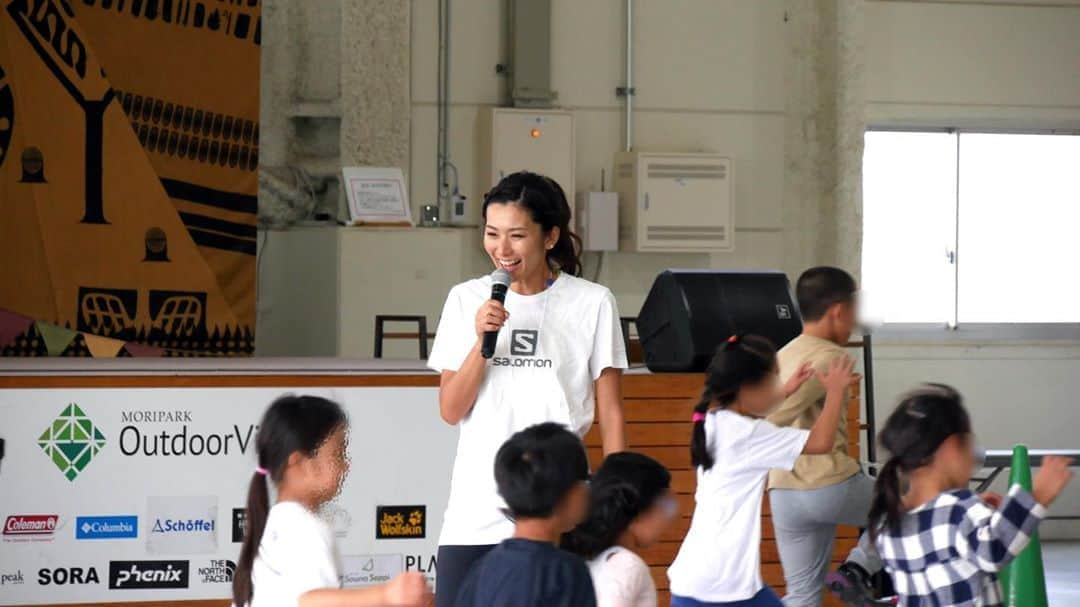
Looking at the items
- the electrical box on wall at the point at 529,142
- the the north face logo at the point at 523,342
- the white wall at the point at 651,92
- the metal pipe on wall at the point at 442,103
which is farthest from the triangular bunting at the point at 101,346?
the the north face logo at the point at 523,342

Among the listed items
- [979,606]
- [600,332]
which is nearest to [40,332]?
[600,332]

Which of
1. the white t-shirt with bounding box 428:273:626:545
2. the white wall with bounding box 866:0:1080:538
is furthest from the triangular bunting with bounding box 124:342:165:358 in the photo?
the white t-shirt with bounding box 428:273:626:545

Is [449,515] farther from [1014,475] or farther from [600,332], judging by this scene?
[1014,475]

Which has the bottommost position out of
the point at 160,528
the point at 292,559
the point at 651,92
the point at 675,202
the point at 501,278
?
the point at 160,528

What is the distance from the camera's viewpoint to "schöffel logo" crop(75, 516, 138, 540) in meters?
5.14

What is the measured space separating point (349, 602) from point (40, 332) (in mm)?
6035

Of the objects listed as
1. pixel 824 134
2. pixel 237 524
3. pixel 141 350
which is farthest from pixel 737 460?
pixel 824 134

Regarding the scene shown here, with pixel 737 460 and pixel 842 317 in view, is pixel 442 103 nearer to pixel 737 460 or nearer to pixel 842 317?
pixel 842 317

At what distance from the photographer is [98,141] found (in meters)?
8.36

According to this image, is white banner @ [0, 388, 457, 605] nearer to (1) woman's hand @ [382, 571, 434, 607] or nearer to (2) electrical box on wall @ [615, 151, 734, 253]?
(1) woman's hand @ [382, 571, 434, 607]

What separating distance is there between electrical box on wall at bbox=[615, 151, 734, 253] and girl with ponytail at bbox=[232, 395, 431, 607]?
6577mm

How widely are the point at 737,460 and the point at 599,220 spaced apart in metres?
5.38

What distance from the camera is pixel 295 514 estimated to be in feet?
8.13

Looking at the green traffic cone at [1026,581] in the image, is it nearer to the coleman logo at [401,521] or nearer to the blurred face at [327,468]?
the coleman logo at [401,521]
